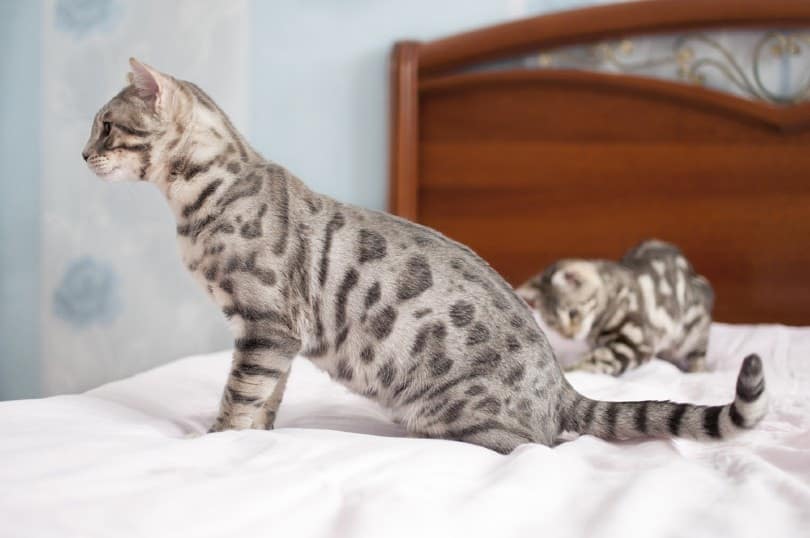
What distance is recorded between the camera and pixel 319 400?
1.80m

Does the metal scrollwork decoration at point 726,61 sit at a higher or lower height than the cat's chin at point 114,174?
higher

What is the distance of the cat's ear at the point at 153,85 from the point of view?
1.45 meters

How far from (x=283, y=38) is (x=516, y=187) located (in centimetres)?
102

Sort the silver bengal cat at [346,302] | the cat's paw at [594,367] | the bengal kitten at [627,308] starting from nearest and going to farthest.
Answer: the silver bengal cat at [346,302] < the cat's paw at [594,367] < the bengal kitten at [627,308]

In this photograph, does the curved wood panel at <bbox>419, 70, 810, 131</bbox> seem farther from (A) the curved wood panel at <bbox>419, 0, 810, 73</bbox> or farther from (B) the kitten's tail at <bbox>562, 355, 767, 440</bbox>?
(B) the kitten's tail at <bbox>562, 355, 767, 440</bbox>

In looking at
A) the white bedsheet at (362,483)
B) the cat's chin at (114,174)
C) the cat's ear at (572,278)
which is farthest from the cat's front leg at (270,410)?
the cat's ear at (572,278)

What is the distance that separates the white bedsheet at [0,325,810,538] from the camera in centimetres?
91

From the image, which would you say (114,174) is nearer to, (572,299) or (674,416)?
(674,416)

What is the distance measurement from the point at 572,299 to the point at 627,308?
0.55 feet

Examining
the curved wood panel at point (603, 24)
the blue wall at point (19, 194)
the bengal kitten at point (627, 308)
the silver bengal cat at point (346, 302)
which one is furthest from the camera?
the blue wall at point (19, 194)

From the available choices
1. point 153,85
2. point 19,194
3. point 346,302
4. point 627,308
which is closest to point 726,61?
point 627,308

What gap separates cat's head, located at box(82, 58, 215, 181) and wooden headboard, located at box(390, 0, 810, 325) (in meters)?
1.31

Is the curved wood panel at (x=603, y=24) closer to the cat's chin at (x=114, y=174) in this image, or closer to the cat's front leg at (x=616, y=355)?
the cat's front leg at (x=616, y=355)

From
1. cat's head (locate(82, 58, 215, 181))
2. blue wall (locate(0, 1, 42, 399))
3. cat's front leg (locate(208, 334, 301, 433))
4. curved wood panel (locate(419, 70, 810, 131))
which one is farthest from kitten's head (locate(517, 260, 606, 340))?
blue wall (locate(0, 1, 42, 399))
